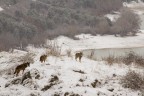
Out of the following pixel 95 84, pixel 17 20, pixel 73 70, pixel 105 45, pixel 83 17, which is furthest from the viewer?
pixel 83 17

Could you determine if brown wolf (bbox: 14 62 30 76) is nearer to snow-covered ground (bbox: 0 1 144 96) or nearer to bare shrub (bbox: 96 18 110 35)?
snow-covered ground (bbox: 0 1 144 96)

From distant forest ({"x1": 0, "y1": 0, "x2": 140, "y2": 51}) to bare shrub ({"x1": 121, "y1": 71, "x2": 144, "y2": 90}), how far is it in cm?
3409

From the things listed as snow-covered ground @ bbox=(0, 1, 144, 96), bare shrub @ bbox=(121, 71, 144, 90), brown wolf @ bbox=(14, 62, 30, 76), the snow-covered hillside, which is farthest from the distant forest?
bare shrub @ bbox=(121, 71, 144, 90)

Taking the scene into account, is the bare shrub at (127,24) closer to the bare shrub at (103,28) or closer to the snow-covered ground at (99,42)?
the bare shrub at (103,28)

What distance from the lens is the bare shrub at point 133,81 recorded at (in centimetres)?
732

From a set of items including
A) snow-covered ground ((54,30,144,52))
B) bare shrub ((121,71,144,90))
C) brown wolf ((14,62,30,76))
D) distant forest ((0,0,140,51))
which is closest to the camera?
bare shrub ((121,71,144,90))

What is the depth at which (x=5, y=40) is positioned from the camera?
1700 inches

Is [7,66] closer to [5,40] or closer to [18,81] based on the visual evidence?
[18,81]

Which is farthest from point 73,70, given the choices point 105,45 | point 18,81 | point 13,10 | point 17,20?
point 13,10

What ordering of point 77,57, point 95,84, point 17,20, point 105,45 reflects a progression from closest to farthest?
1. point 95,84
2. point 77,57
3. point 105,45
4. point 17,20

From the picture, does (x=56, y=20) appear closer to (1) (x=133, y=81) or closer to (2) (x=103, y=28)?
(2) (x=103, y=28)

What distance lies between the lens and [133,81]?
A: 7.39 meters

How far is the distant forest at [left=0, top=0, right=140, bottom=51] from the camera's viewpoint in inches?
1826

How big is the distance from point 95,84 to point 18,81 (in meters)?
1.72
